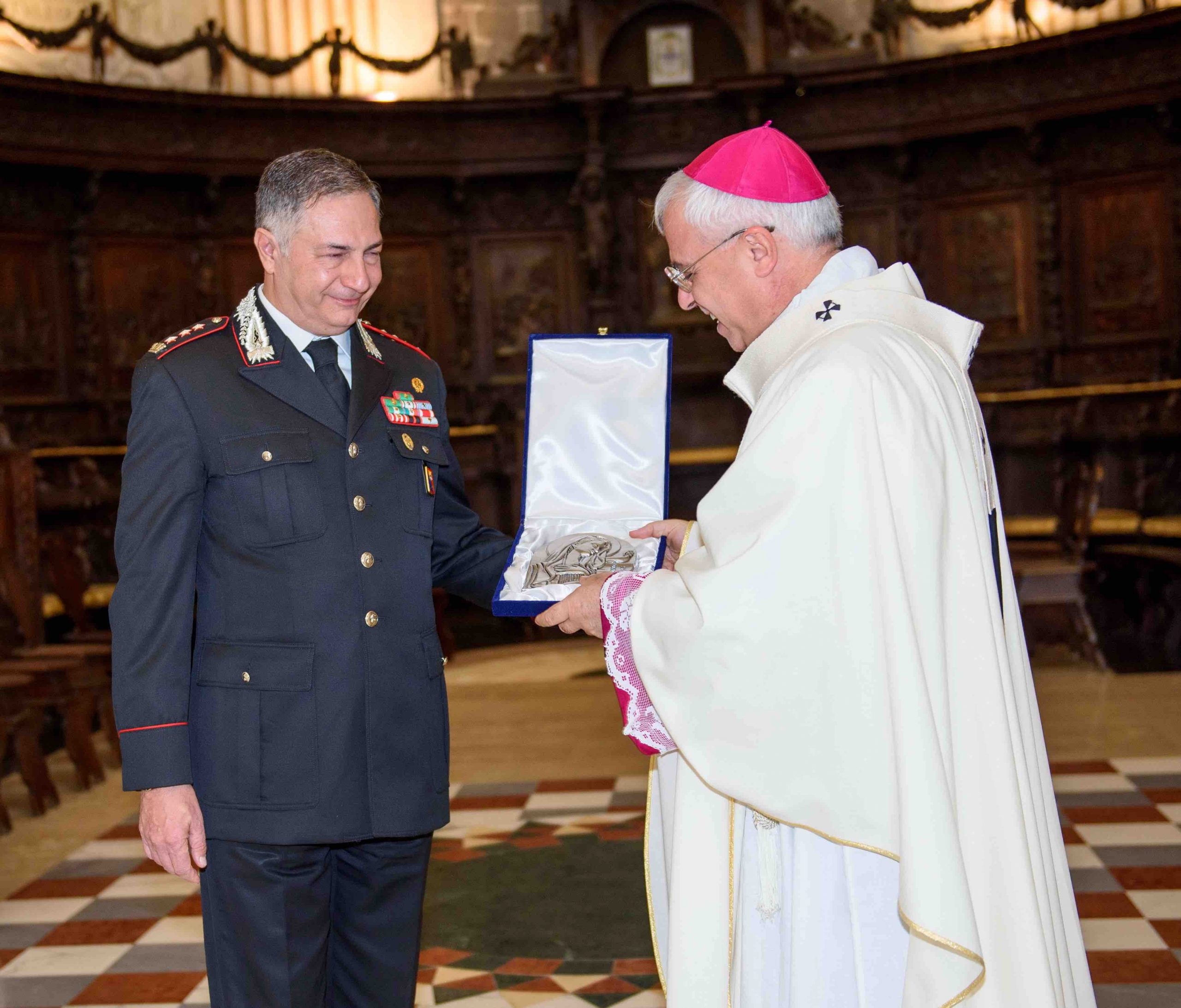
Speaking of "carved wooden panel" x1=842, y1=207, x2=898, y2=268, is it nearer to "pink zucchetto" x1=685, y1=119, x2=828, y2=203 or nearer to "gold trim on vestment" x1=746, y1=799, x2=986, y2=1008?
"pink zucchetto" x1=685, y1=119, x2=828, y2=203

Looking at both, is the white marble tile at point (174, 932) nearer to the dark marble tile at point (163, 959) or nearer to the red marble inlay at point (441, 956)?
the dark marble tile at point (163, 959)

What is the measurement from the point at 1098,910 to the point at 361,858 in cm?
243

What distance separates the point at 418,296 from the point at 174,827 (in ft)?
28.8

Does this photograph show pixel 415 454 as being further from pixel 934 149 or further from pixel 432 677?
pixel 934 149

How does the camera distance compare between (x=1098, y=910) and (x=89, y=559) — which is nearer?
(x=1098, y=910)

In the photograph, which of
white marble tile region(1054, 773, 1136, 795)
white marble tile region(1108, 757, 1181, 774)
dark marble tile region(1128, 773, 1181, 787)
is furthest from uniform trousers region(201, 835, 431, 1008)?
white marble tile region(1108, 757, 1181, 774)

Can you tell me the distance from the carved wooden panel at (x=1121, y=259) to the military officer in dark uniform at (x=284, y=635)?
8407mm

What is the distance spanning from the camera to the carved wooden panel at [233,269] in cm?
996

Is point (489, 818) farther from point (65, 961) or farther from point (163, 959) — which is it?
point (65, 961)

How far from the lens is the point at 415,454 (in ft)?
7.58

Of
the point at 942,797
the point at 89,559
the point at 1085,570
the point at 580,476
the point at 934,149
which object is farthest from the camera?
the point at 934,149

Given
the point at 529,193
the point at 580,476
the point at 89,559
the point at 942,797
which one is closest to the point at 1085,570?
the point at 529,193

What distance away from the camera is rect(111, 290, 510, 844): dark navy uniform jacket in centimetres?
204

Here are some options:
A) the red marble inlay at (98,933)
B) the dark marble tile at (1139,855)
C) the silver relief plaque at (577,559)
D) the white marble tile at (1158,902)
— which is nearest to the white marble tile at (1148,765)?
the dark marble tile at (1139,855)
